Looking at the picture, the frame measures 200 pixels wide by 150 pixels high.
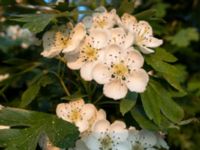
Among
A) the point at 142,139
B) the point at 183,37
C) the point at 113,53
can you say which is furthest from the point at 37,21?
the point at 183,37

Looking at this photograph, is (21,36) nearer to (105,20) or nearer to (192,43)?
(192,43)

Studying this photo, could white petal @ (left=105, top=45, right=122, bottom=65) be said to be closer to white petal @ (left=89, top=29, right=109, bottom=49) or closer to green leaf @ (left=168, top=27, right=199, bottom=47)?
white petal @ (left=89, top=29, right=109, bottom=49)

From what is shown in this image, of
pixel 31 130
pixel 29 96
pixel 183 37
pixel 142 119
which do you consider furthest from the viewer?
pixel 183 37

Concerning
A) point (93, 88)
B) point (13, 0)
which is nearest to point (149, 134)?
point (93, 88)

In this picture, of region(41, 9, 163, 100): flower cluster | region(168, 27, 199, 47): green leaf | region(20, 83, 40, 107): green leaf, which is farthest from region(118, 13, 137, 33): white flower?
region(168, 27, 199, 47): green leaf

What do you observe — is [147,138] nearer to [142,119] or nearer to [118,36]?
[142,119]

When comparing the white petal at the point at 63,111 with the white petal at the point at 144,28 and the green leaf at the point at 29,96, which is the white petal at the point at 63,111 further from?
the white petal at the point at 144,28
